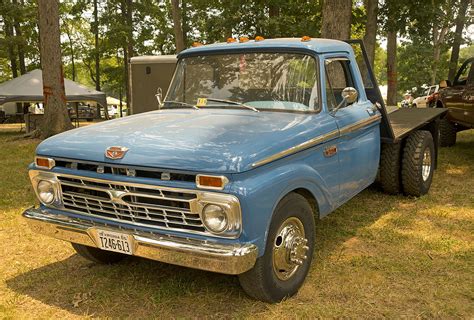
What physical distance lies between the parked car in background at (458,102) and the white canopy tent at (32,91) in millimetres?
14824

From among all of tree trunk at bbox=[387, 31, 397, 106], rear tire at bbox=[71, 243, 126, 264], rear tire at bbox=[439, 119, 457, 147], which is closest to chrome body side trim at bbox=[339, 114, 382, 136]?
rear tire at bbox=[71, 243, 126, 264]

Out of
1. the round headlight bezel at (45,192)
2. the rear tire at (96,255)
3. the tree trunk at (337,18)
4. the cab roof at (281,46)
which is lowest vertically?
the rear tire at (96,255)

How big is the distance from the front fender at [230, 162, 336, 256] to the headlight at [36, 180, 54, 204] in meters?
1.66

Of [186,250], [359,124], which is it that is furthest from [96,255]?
[359,124]

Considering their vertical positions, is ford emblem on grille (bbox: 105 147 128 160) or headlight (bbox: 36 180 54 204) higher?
ford emblem on grille (bbox: 105 147 128 160)

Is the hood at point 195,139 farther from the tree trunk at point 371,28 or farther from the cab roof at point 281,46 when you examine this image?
the tree trunk at point 371,28

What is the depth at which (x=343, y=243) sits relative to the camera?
488 centimetres

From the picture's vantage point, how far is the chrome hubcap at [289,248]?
3.48 m

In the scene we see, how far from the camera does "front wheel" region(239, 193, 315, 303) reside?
10.9 feet

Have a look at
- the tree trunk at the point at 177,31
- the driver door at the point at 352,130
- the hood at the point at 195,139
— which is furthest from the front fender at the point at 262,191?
the tree trunk at the point at 177,31

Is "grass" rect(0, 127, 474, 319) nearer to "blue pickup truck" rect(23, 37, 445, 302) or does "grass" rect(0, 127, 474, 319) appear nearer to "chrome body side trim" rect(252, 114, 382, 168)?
"blue pickup truck" rect(23, 37, 445, 302)

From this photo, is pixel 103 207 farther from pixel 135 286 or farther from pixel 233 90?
pixel 233 90

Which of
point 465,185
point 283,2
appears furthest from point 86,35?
point 465,185

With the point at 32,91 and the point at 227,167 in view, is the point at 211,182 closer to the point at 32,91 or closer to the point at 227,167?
the point at 227,167
